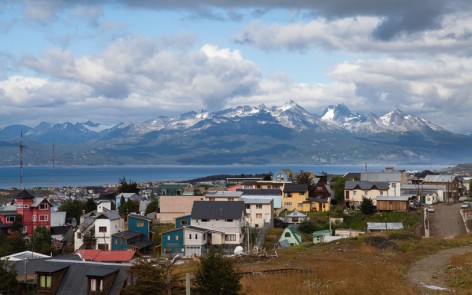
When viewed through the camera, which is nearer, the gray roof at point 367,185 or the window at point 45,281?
the window at point 45,281

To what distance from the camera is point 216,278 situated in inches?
774

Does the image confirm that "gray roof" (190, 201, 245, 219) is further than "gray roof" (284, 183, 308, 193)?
No

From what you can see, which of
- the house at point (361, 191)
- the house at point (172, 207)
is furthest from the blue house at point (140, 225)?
the house at point (361, 191)

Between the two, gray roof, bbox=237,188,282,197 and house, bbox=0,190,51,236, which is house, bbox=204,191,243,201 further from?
house, bbox=0,190,51,236

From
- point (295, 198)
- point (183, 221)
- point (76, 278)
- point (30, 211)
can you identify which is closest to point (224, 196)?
point (183, 221)

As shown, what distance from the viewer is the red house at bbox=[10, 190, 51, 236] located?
194 feet

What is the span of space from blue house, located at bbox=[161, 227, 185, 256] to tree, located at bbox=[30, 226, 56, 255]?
937cm

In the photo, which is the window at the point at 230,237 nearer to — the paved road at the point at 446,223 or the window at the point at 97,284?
the paved road at the point at 446,223

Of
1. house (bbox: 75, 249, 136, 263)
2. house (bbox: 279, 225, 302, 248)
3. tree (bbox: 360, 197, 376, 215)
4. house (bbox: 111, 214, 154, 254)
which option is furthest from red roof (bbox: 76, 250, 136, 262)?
tree (bbox: 360, 197, 376, 215)

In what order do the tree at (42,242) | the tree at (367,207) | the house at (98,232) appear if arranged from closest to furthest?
the tree at (42,242), the house at (98,232), the tree at (367,207)

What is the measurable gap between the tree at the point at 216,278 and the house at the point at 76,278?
4747mm

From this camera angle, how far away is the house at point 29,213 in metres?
58.8

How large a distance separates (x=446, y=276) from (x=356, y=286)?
548cm

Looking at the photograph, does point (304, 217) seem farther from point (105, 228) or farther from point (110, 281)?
point (110, 281)
